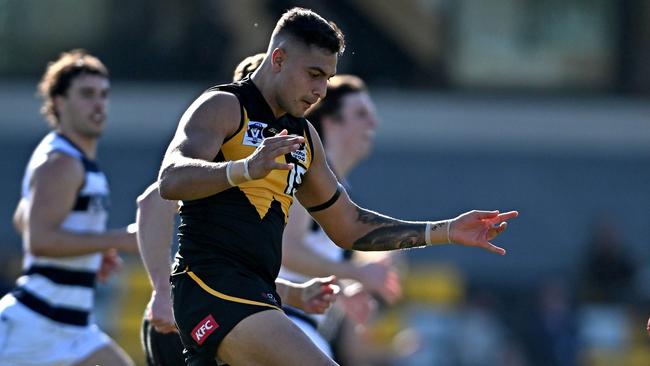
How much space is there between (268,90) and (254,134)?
26cm

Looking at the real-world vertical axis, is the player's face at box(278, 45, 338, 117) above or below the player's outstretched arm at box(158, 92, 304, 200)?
above

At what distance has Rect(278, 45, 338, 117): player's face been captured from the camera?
18.0 feet

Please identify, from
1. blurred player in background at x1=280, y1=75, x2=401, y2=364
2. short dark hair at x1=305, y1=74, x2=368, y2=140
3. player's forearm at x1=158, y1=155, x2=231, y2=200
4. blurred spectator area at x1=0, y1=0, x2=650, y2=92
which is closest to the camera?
player's forearm at x1=158, y1=155, x2=231, y2=200

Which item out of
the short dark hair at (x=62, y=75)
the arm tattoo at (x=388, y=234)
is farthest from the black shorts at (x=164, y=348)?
the short dark hair at (x=62, y=75)

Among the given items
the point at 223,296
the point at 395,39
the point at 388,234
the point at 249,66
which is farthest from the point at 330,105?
the point at 395,39

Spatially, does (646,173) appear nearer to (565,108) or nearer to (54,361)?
(565,108)

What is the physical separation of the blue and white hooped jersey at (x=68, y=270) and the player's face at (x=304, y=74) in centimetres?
226

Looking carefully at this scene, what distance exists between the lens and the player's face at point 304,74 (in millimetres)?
5484

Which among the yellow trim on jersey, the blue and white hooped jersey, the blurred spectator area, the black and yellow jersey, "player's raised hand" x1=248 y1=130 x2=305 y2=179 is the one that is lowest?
the blurred spectator area

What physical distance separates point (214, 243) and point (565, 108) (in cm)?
1337

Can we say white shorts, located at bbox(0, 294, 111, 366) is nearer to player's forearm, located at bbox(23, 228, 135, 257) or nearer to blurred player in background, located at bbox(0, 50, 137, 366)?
blurred player in background, located at bbox(0, 50, 137, 366)

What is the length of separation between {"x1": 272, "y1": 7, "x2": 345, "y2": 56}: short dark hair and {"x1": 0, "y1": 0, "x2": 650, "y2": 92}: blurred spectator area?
1212cm

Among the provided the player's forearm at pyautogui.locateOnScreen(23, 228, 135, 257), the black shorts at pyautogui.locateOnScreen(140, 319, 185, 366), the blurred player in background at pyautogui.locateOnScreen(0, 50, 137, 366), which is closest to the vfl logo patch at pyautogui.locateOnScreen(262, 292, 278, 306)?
the black shorts at pyautogui.locateOnScreen(140, 319, 185, 366)

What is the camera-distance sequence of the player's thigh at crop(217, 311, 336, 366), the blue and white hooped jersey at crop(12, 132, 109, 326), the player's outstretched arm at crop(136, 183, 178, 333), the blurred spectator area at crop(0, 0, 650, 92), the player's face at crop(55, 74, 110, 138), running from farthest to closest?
the blurred spectator area at crop(0, 0, 650, 92) < the player's face at crop(55, 74, 110, 138) < the blue and white hooped jersey at crop(12, 132, 109, 326) < the player's outstretched arm at crop(136, 183, 178, 333) < the player's thigh at crop(217, 311, 336, 366)
